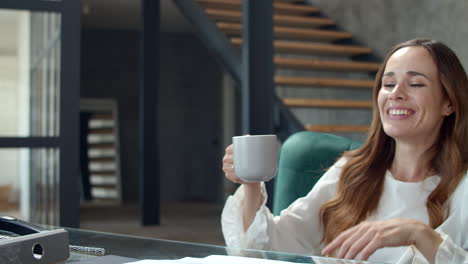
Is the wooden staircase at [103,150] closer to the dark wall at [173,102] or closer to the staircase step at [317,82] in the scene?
the dark wall at [173,102]

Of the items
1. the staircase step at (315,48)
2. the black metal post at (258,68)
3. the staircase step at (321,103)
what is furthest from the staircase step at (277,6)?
the black metal post at (258,68)

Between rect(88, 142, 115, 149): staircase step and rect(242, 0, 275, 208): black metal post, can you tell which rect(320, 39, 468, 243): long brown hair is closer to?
rect(242, 0, 275, 208): black metal post

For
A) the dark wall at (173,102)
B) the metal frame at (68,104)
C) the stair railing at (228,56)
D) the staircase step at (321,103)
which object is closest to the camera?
the metal frame at (68,104)

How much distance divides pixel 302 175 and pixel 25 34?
1.78m

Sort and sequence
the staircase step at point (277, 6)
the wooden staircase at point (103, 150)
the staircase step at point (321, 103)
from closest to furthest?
the staircase step at point (321, 103) < the staircase step at point (277, 6) < the wooden staircase at point (103, 150)

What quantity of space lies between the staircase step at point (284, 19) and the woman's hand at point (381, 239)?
12.5ft

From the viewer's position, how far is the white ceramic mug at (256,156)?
1.01 metres

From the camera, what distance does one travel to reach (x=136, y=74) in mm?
10523

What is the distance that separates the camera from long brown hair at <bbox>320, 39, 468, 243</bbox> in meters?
1.55

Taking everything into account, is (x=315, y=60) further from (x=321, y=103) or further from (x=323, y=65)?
(x=321, y=103)

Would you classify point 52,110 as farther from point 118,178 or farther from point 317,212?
point 118,178

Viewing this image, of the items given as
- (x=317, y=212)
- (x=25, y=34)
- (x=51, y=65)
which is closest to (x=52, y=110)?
(x=51, y=65)

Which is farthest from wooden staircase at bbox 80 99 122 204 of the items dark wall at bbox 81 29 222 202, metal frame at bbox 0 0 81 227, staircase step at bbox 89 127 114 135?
metal frame at bbox 0 0 81 227

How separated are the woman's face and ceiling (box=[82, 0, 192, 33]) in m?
6.75
